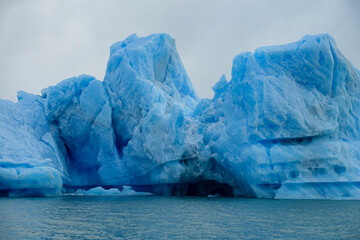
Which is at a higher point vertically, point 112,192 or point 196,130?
point 196,130

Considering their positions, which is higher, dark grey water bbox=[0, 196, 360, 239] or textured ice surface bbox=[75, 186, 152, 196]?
textured ice surface bbox=[75, 186, 152, 196]

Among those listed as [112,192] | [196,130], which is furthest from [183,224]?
[112,192]

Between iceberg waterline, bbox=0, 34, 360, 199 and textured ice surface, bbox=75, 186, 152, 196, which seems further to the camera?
textured ice surface, bbox=75, 186, 152, 196

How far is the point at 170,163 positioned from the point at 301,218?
330 inches

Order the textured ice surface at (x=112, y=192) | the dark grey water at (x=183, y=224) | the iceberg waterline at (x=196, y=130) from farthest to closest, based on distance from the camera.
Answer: the textured ice surface at (x=112, y=192) → the iceberg waterline at (x=196, y=130) → the dark grey water at (x=183, y=224)

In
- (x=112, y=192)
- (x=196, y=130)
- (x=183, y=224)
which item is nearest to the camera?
(x=183, y=224)

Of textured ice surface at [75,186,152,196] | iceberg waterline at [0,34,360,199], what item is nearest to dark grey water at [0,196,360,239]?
iceberg waterline at [0,34,360,199]

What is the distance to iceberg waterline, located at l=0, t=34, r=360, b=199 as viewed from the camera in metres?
13.5

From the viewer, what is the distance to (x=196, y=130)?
16.1 meters

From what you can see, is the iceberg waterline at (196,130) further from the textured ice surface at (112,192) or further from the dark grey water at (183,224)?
the dark grey water at (183,224)

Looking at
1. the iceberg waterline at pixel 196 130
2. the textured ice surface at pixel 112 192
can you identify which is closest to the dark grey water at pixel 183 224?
the iceberg waterline at pixel 196 130

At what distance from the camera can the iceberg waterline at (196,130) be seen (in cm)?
1350

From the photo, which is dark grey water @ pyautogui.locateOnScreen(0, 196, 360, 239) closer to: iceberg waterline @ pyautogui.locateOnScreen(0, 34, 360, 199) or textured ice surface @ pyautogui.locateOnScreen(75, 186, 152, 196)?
iceberg waterline @ pyautogui.locateOnScreen(0, 34, 360, 199)

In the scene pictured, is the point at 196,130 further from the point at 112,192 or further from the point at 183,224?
the point at 183,224
